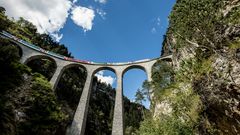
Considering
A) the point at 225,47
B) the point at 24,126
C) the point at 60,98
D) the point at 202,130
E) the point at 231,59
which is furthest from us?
the point at 60,98

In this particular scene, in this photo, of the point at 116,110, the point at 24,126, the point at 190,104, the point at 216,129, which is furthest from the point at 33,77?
the point at 216,129

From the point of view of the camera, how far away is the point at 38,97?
29859 mm

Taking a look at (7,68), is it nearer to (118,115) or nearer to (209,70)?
(118,115)

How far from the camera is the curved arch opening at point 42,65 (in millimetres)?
46219

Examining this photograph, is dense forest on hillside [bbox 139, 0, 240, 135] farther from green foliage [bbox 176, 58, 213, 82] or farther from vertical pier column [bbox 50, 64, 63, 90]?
vertical pier column [bbox 50, 64, 63, 90]

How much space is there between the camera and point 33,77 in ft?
111

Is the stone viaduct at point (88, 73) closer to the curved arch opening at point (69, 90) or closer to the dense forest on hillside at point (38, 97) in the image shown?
the curved arch opening at point (69, 90)

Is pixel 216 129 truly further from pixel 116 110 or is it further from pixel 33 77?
pixel 33 77

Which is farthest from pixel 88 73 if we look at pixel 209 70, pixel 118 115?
pixel 209 70

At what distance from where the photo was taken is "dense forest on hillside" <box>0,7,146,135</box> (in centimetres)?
2372

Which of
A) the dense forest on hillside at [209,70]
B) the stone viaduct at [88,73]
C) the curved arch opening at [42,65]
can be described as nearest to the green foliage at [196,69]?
the dense forest on hillside at [209,70]

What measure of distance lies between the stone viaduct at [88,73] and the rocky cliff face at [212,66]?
19408mm

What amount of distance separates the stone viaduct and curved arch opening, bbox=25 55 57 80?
0.50m

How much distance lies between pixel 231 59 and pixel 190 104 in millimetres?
5510
